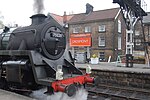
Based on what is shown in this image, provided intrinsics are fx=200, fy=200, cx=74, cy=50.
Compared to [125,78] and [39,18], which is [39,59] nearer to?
[39,18]

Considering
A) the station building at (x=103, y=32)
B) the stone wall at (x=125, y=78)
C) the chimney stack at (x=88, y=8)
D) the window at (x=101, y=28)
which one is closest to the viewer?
the stone wall at (x=125, y=78)

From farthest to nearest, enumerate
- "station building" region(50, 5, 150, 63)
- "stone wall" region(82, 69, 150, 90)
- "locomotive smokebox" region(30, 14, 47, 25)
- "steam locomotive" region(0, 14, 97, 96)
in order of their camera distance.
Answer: "station building" region(50, 5, 150, 63), "stone wall" region(82, 69, 150, 90), "locomotive smokebox" region(30, 14, 47, 25), "steam locomotive" region(0, 14, 97, 96)

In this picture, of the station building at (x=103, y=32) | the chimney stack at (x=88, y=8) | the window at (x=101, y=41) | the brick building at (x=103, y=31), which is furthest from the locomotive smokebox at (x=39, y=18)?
the chimney stack at (x=88, y=8)

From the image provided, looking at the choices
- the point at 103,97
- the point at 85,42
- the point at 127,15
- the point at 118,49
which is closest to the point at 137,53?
the point at 118,49

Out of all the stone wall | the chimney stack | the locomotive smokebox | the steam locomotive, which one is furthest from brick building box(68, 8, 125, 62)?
the locomotive smokebox

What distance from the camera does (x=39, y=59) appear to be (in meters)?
6.07

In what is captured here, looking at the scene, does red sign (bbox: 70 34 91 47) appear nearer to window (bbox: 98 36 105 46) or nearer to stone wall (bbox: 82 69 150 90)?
window (bbox: 98 36 105 46)

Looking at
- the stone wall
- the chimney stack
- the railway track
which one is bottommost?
the railway track

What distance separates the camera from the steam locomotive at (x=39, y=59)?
582 centimetres

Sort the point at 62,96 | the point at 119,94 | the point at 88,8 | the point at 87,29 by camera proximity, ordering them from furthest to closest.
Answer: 1. the point at 88,8
2. the point at 87,29
3. the point at 119,94
4. the point at 62,96

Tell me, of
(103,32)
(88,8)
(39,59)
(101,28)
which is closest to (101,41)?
(103,32)

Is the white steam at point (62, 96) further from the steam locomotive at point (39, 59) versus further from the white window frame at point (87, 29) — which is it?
the white window frame at point (87, 29)

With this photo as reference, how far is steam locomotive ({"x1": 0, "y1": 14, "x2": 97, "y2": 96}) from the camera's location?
582 centimetres

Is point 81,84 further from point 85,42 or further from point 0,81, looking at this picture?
point 85,42
